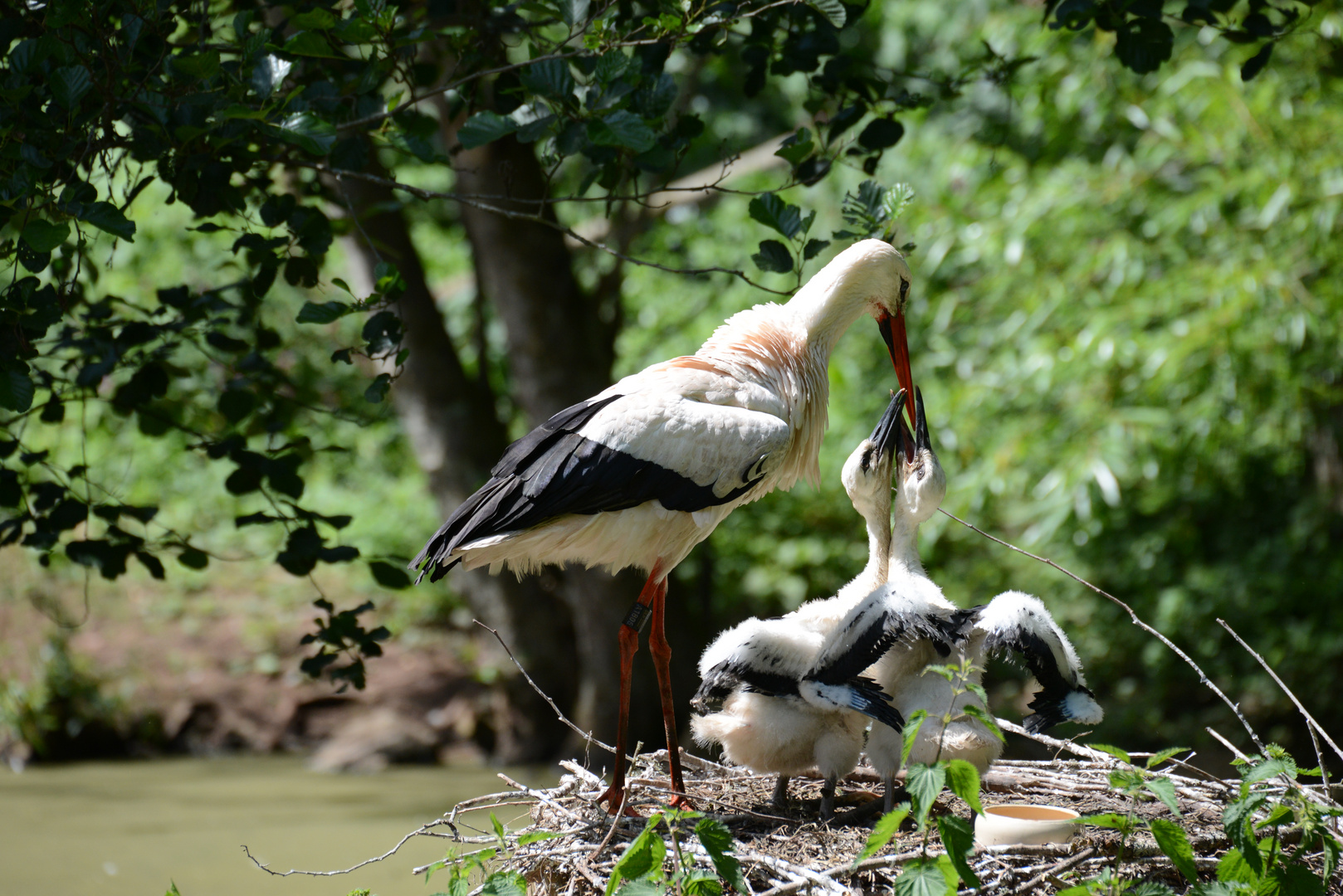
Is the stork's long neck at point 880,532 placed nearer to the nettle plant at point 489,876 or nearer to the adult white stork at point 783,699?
the adult white stork at point 783,699

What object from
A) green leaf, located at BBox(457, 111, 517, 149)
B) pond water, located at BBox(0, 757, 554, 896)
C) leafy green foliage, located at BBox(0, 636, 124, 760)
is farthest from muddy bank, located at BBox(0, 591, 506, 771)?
green leaf, located at BBox(457, 111, 517, 149)

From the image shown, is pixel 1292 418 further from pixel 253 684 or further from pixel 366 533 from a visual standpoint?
pixel 253 684

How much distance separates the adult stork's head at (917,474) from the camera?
330 centimetres

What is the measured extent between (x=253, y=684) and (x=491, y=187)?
447cm

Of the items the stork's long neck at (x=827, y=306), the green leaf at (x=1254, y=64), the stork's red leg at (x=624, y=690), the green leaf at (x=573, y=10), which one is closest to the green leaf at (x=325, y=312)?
the green leaf at (x=573, y=10)

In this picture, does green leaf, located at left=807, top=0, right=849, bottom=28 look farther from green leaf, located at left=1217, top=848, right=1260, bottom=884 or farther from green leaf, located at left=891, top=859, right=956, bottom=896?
green leaf, located at left=1217, top=848, right=1260, bottom=884

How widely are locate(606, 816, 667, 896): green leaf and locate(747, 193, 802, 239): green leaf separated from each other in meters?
1.44

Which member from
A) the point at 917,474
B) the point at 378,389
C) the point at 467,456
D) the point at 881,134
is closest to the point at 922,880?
the point at 917,474

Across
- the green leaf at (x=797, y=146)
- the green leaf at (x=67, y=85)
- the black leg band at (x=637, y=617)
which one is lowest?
the black leg band at (x=637, y=617)

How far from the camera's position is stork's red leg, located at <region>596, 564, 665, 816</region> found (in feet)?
9.97

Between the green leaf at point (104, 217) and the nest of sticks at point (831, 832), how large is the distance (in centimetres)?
153

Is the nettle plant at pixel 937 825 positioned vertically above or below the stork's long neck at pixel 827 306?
below

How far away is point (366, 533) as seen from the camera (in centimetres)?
885

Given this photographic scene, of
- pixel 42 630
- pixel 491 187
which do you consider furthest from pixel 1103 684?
pixel 42 630
